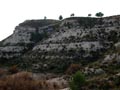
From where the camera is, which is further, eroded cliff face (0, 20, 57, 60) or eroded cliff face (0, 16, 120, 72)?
eroded cliff face (0, 20, 57, 60)

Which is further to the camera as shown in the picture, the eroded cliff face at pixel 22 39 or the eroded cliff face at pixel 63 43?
the eroded cliff face at pixel 22 39

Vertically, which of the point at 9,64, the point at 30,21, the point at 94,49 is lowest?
the point at 9,64

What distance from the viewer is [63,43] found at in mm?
136750

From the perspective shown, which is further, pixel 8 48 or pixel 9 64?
pixel 8 48

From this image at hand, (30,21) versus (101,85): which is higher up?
(30,21)

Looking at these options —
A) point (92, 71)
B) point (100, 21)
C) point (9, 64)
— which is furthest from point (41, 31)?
point (92, 71)

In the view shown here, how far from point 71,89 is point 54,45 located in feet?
224

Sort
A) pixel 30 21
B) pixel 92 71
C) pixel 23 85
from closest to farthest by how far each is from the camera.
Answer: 1. pixel 23 85
2. pixel 92 71
3. pixel 30 21

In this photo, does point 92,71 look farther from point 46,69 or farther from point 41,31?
point 41,31

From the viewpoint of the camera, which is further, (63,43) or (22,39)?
(22,39)

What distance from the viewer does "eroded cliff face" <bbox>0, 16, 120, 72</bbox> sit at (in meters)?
125

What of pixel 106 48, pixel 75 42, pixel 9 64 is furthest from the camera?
pixel 9 64

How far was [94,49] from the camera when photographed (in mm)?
125188

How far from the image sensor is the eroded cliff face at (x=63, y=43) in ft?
411
